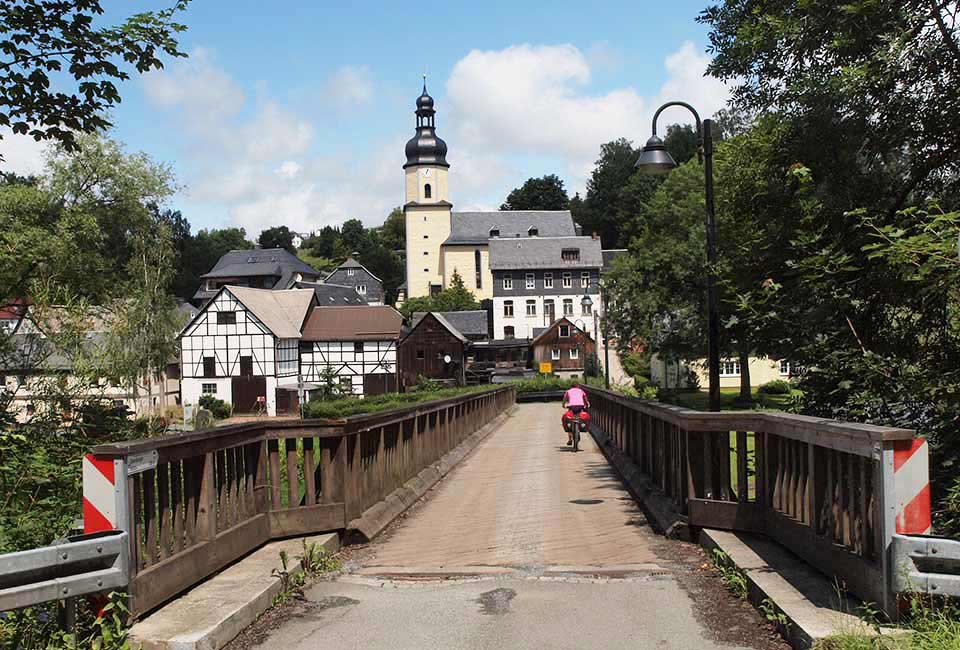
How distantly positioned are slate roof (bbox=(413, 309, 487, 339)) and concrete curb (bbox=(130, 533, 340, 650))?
95295 mm

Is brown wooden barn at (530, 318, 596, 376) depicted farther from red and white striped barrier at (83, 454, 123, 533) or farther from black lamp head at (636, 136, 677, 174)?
red and white striped barrier at (83, 454, 123, 533)

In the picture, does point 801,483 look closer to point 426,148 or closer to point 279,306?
point 279,306

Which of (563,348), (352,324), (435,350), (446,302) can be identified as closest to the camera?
(352,324)

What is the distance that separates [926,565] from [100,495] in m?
4.33

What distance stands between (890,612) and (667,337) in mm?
51573

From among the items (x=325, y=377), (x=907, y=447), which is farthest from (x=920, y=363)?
(x=325, y=377)

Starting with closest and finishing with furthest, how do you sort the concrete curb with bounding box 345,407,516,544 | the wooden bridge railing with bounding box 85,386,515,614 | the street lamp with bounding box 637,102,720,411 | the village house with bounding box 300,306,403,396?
the wooden bridge railing with bounding box 85,386,515,614, the concrete curb with bounding box 345,407,516,544, the street lamp with bounding box 637,102,720,411, the village house with bounding box 300,306,403,396

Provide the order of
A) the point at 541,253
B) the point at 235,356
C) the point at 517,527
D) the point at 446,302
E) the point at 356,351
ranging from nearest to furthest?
the point at 517,527 < the point at 235,356 < the point at 356,351 < the point at 541,253 < the point at 446,302

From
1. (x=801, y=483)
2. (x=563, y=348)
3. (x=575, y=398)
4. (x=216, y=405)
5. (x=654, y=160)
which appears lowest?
(x=216, y=405)

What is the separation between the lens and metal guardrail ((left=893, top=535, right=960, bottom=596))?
4961 millimetres

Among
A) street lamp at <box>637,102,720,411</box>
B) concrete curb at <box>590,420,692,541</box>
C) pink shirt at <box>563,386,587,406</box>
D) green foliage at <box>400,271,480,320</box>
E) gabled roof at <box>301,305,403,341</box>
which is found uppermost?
green foliage at <box>400,271,480,320</box>

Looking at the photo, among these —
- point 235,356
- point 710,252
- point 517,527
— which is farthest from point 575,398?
point 235,356

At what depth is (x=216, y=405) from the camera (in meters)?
71.4

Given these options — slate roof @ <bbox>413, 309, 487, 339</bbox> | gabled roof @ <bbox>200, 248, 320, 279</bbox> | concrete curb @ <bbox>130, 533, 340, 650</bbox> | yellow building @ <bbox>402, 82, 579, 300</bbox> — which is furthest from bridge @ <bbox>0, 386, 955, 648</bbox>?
gabled roof @ <bbox>200, 248, 320, 279</bbox>
